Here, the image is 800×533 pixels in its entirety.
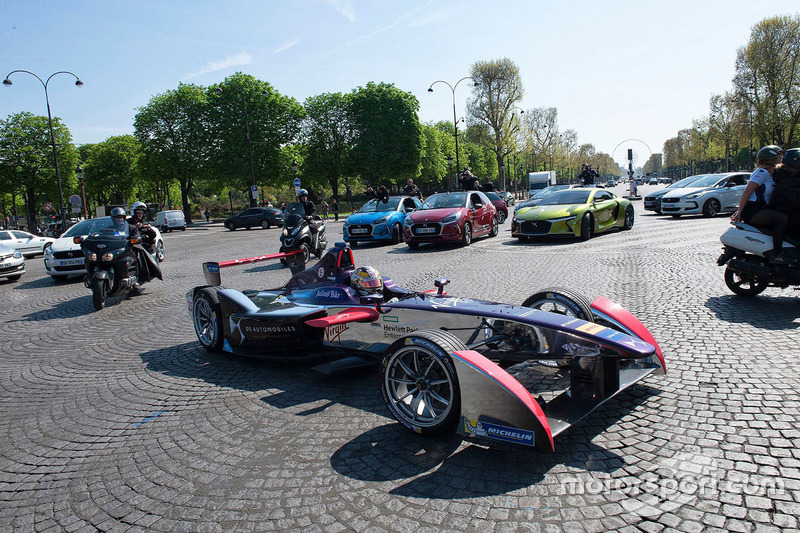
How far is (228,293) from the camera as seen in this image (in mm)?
5574

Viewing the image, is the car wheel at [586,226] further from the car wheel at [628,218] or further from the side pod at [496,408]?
the side pod at [496,408]

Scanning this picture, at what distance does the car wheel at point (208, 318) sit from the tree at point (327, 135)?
4745 cm

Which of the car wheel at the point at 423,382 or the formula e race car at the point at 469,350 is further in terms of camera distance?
the car wheel at the point at 423,382

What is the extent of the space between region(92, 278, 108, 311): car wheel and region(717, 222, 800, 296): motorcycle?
1020 cm

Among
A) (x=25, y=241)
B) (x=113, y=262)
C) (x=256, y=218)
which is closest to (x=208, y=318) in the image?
(x=113, y=262)

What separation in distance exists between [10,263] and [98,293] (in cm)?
664

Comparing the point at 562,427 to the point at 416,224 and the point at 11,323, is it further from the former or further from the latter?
the point at 416,224

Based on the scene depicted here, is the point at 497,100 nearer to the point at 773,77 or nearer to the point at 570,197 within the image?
the point at 773,77

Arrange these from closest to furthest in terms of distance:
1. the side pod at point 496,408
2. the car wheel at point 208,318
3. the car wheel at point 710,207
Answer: the side pod at point 496,408, the car wheel at point 208,318, the car wheel at point 710,207

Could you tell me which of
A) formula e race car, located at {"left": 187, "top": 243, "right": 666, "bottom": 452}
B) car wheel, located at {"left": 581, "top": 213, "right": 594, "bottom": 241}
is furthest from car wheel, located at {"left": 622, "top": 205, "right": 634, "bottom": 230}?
formula e race car, located at {"left": 187, "top": 243, "right": 666, "bottom": 452}

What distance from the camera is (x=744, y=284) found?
7.05 meters

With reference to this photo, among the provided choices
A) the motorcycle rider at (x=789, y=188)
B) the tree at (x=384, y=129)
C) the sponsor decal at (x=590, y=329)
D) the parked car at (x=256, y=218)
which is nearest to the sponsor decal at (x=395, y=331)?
the sponsor decal at (x=590, y=329)

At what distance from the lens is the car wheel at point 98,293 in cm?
897

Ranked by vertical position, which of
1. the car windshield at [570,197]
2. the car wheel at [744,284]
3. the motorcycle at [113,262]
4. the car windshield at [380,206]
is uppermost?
the car windshield at [380,206]
